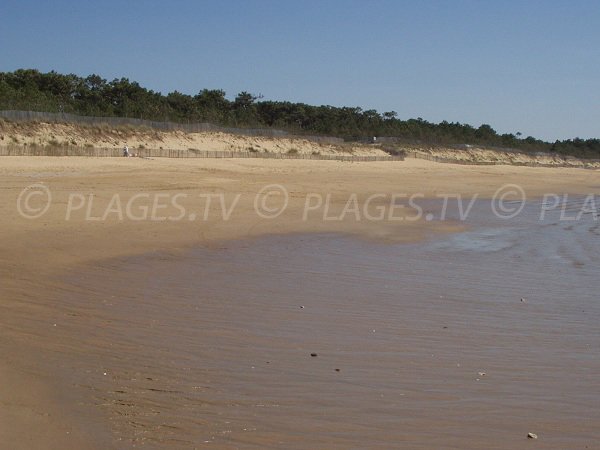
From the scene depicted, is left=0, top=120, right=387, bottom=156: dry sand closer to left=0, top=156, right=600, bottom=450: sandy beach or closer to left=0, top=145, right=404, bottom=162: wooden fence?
left=0, top=145, right=404, bottom=162: wooden fence

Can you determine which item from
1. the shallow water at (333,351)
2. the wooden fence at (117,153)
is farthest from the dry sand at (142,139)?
the shallow water at (333,351)

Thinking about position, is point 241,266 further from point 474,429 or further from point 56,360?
point 474,429

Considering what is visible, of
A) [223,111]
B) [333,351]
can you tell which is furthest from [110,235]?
[223,111]

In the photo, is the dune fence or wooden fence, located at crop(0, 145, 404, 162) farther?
the dune fence

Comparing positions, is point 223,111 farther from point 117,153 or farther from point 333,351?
point 333,351

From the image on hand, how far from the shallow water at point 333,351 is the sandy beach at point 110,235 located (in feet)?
0.17

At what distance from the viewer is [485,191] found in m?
31.1

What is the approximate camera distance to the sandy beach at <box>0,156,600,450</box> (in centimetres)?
446

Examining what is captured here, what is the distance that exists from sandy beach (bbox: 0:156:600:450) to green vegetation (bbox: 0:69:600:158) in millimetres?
16533

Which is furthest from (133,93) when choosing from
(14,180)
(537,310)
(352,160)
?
(537,310)

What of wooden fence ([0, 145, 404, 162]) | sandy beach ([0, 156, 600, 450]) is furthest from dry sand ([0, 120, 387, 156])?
sandy beach ([0, 156, 600, 450])

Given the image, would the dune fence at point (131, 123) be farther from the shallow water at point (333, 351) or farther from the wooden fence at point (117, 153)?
the shallow water at point (333, 351)

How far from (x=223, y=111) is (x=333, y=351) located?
59241mm

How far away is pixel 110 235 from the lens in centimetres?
1259
